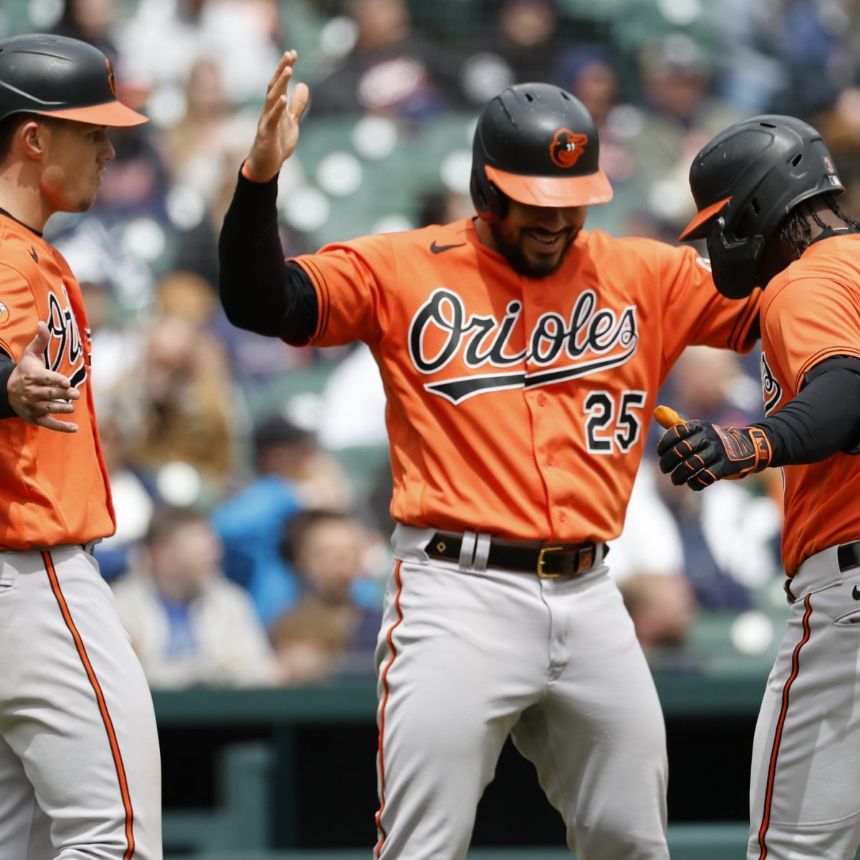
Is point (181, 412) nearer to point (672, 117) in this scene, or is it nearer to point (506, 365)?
point (672, 117)

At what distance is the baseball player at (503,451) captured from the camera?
3498 millimetres

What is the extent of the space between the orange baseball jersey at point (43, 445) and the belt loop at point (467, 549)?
78 cm

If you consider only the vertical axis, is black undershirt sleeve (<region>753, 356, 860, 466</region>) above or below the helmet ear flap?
below

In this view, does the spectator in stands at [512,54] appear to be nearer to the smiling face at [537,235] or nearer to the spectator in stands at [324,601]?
the spectator in stands at [324,601]

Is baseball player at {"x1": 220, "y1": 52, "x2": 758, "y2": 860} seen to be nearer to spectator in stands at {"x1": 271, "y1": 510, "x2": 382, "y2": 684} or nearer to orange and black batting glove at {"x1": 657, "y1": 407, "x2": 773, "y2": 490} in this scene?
orange and black batting glove at {"x1": 657, "y1": 407, "x2": 773, "y2": 490}

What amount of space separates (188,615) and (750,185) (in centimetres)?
337

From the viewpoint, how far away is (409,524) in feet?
12.0

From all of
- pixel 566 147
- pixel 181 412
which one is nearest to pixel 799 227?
pixel 566 147

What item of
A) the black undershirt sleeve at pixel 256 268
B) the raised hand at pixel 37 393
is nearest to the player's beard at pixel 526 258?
the black undershirt sleeve at pixel 256 268

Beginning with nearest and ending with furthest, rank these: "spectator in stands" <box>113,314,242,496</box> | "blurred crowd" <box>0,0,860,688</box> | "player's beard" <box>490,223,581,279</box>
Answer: "player's beard" <box>490,223,581,279</box>
"blurred crowd" <box>0,0,860,688</box>
"spectator in stands" <box>113,314,242,496</box>

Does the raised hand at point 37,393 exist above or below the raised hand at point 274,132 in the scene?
below

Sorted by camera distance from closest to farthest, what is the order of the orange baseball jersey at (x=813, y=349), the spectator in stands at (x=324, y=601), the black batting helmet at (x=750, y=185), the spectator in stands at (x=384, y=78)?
the orange baseball jersey at (x=813, y=349)
the black batting helmet at (x=750, y=185)
the spectator in stands at (x=324, y=601)
the spectator in stands at (x=384, y=78)

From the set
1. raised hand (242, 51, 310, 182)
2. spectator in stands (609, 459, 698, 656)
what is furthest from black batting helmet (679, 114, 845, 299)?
spectator in stands (609, 459, 698, 656)

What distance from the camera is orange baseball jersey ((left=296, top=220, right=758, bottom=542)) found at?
3.61m
